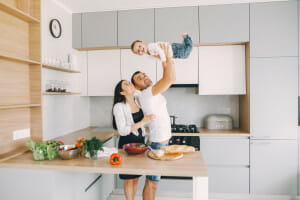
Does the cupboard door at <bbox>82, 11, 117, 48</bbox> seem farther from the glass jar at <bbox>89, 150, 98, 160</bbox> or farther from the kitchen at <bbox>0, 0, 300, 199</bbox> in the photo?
the glass jar at <bbox>89, 150, 98, 160</bbox>

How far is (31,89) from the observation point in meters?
2.16

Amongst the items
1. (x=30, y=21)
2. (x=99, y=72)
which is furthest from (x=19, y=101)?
(x=99, y=72)

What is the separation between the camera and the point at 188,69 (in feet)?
10.3

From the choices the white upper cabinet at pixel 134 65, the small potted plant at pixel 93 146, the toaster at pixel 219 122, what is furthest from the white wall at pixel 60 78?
the toaster at pixel 219 122

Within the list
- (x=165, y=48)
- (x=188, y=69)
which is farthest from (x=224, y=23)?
(x=165, y=48)

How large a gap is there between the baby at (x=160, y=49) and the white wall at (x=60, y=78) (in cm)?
138

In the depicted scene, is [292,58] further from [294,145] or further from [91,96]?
[91,96]

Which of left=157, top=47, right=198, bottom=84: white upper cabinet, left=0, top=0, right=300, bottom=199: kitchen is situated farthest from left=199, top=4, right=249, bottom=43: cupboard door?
left=157, top=47, right=198, bottom=84: white upper cabinet

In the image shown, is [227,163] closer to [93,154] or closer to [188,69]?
[188,69]

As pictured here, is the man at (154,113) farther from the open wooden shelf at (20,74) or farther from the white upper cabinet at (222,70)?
the white upper cabinet at (222,70)

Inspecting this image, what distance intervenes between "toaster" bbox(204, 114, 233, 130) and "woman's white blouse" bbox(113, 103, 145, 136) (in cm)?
149

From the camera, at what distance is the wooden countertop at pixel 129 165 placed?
1463mm

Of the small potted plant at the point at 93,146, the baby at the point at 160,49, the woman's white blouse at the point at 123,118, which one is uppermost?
the baby at the point at 160,49

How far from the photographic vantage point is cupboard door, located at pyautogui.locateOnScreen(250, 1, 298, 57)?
280cm
